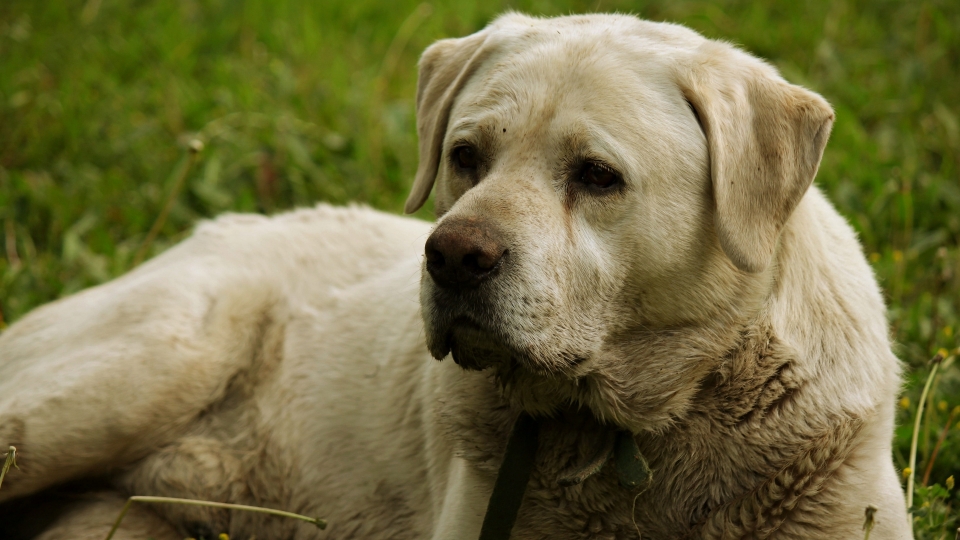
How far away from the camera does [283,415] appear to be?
402 cm

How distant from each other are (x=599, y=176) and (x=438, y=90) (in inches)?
35.2

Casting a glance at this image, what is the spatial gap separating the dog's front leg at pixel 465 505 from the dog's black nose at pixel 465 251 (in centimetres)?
77

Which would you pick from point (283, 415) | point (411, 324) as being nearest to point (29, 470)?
point (283, 415)

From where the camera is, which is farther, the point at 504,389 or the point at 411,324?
the point at 411,324

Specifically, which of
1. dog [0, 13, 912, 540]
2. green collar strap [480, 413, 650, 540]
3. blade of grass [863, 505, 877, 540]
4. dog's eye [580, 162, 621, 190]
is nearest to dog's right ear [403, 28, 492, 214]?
dog [0, 13, 912, 540]

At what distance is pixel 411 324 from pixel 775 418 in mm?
1472

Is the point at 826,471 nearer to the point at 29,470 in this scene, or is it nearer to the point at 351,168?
the point at 29,470

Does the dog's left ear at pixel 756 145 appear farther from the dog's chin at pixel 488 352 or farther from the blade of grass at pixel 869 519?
the blade of grass at pixel 869 519

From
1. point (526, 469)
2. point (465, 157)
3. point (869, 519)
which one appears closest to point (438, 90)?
point (465, 157)

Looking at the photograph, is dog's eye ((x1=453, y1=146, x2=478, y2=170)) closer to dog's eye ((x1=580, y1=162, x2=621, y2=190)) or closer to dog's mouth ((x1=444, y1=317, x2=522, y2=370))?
dog's eye ((x1=580, y1=162, x2=621, y2=190))

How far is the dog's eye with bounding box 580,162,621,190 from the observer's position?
283 centimetres

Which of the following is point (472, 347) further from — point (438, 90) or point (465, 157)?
point (438, 90)

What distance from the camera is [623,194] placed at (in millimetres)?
2824

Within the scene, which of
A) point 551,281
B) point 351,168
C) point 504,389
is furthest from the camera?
point 351,168
